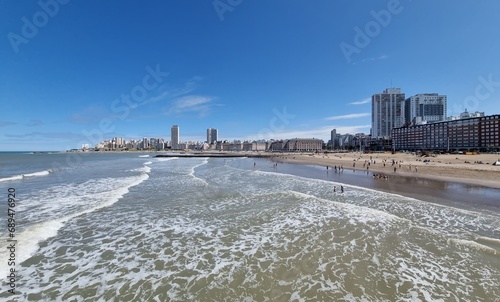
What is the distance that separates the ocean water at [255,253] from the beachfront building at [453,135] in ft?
427

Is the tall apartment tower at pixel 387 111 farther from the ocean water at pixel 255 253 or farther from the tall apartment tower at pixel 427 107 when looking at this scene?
the ocean water at pixel 255 253

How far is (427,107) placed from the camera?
605ft

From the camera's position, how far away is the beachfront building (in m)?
101

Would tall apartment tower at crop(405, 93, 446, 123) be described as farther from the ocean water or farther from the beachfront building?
the ocean water

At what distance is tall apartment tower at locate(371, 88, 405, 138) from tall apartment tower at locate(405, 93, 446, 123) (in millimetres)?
8626

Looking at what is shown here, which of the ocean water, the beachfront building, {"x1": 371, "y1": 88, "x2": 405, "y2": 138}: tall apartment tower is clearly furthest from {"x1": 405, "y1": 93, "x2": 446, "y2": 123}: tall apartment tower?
the ocean water

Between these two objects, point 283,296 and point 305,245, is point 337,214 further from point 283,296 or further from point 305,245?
point 283,296

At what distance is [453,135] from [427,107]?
8255 centimetres

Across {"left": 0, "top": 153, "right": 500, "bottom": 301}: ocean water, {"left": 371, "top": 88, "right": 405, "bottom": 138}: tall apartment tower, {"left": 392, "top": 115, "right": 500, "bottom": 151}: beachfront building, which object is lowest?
{"left": 0, "top": 153, "right": 500, "bottom": 301}: ocean water

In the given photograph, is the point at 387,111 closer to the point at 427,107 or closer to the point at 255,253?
the point at 427,107

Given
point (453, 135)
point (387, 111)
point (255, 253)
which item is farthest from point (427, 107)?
point (255, 253)

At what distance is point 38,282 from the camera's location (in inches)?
237

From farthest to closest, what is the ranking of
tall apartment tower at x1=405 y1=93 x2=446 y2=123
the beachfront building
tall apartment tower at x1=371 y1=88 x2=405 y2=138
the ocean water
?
tall apartment tower at x1=371 y1=88 x2=405 y2=138
tall apartment tower at x1=405 y1=93 x2=446 y2=123
the beachfront building
the ocean water

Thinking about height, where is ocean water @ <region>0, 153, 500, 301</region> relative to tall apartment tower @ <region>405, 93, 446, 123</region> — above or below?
below
